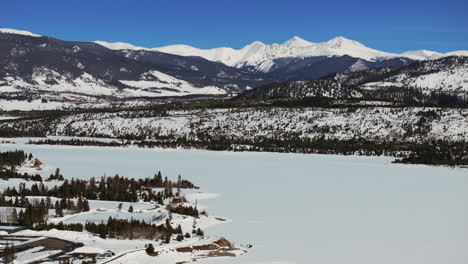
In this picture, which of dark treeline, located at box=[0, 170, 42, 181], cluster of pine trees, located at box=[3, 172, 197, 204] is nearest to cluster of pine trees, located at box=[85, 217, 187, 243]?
cluster of pine trees, located at box=[3, 172, 197, 204]

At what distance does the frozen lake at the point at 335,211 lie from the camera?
2694 cm

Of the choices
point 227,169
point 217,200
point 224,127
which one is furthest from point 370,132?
point 217,200

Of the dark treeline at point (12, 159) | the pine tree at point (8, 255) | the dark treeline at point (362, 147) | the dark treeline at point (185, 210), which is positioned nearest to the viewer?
the pine tree at point (8, 255)

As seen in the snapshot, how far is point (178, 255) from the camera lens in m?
25.8

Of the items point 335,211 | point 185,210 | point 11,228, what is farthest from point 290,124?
point 11,228

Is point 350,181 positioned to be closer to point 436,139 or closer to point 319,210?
point 319,210

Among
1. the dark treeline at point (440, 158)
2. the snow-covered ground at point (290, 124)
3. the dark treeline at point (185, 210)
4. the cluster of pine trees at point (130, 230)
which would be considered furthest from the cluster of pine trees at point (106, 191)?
the snow-covered ground at point (290, 124)

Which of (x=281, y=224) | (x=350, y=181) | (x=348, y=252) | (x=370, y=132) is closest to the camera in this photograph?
(x=348, y=252)

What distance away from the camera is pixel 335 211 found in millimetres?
38188

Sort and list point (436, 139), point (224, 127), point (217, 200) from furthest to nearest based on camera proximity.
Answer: point (224, 127) < point (436, 139) < point (217, 200)

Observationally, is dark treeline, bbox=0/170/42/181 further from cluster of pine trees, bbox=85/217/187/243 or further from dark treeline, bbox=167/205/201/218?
cluster of pine trees, bbox=85/217/187/243

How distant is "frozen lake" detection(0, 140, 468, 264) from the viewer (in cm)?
2694

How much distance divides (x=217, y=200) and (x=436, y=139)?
4130 inches

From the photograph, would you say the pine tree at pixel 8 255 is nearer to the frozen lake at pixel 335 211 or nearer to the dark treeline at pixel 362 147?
the frozen lake at pixel 335 211
